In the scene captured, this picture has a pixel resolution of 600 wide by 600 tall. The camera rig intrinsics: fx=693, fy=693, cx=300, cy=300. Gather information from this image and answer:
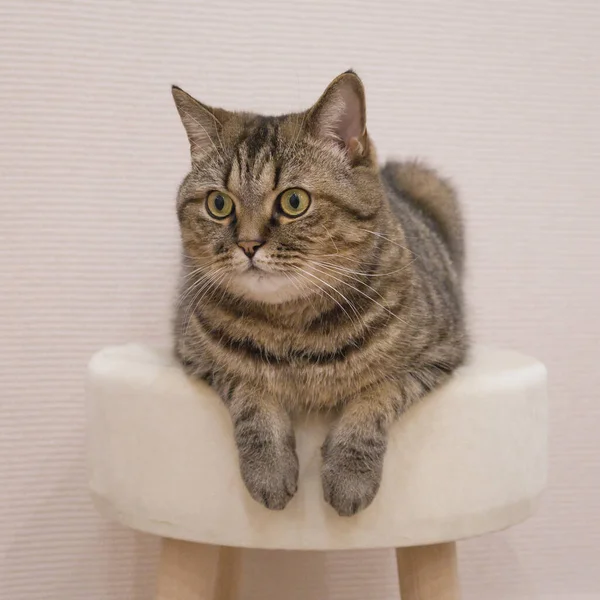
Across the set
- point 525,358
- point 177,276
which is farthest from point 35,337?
point 525,358

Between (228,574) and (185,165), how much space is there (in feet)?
2.49

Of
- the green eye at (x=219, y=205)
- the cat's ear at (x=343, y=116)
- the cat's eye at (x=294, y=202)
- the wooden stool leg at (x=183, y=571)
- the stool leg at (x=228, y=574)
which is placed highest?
the cat's ear at (x=343, y=116)

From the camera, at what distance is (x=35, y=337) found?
4.29 feet

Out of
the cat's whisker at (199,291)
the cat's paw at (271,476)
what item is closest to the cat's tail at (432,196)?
the cat's whisker at (199,291)

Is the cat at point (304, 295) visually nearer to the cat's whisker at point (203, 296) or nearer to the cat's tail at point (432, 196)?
the cat's whisker at point (203, 296)

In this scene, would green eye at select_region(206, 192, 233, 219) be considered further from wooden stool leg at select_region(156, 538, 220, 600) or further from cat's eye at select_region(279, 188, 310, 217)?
wooden stool leg at select_region(156, 538, 220, 600)

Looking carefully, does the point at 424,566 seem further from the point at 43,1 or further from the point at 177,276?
the point at 43,1

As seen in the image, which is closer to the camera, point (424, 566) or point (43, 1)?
point (424, 566)

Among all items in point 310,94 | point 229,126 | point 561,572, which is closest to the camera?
point 229,126

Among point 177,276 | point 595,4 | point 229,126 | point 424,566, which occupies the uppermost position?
point 595,4

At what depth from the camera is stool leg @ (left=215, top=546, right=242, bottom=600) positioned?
1.19 meters

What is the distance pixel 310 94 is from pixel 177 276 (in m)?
0.45

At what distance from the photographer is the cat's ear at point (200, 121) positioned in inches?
35.2

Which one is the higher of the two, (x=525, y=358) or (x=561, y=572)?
(x=525, y=358)
